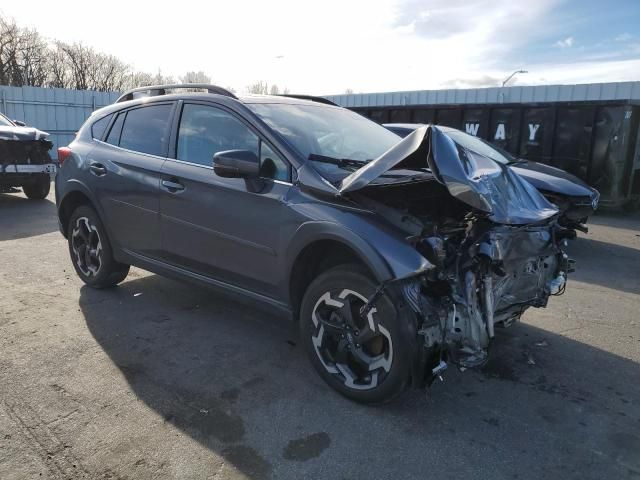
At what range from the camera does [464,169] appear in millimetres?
2930

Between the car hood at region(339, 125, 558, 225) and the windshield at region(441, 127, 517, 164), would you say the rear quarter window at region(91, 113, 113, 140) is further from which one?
the windshield at region(441, 127, 517, 164)

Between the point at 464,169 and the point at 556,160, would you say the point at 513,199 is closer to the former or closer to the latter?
the point at 464,169

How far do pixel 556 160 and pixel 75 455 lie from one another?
11.1m

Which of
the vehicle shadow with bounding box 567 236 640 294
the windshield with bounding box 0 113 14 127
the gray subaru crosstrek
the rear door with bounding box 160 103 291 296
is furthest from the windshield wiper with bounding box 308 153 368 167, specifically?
the windshield with bounding box 0 113 14 127

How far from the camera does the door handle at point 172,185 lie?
404 cm

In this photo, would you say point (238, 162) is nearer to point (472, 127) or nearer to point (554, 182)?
point (554, 182)

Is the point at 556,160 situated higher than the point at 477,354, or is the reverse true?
the point at 556,160

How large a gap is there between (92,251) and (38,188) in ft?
22.9

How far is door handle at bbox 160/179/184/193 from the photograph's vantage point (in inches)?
159

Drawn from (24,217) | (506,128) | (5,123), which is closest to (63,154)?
(24,217)

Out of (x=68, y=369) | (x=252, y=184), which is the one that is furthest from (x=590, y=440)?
(x=68, y=369)

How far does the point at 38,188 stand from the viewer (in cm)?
1098

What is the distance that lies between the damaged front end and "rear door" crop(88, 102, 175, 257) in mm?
1932

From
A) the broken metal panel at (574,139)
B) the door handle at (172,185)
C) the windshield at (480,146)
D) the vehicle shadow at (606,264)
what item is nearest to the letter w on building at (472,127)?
the broken metal panel at (574,139)
